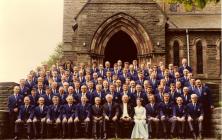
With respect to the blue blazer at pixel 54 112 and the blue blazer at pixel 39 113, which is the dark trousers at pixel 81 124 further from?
the blue blazer at pixel 39 113

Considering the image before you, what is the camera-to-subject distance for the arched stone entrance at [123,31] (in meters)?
22.7

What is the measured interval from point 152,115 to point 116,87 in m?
1.58

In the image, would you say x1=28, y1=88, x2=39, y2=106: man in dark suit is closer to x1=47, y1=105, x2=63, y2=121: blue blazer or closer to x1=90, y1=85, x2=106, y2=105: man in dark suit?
x1=47, y1=105, x2=63, y2=121: blue blazer

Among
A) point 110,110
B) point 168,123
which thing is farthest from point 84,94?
point 168,123

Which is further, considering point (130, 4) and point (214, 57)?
point (214, 57)

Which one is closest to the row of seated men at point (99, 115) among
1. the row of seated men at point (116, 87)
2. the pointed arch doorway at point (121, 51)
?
the row of seated men at point (116, 87)

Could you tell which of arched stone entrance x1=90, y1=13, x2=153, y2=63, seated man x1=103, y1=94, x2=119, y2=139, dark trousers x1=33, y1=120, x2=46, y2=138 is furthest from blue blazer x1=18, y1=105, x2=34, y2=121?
arched stone entrance x1=90, y1=13, x2=153, y2=63

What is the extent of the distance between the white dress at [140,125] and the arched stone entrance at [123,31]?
9.94 meters

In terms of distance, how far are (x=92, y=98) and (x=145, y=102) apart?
172cm

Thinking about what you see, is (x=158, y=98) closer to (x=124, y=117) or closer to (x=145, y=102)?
(x=145, y=102)

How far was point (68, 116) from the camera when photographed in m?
13.1

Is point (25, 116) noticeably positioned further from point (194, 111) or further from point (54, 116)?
point (194, 111)

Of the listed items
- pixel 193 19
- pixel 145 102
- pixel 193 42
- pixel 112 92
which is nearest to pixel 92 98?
pixel 112 92

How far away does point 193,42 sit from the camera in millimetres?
25016
